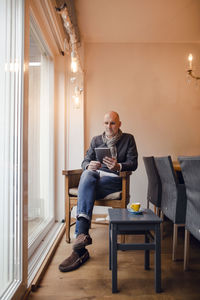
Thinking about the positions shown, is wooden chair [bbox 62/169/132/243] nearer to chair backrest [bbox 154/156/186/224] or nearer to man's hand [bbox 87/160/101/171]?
man's hand [bbox 87/160/101/171]

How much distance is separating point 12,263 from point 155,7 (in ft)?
9.28

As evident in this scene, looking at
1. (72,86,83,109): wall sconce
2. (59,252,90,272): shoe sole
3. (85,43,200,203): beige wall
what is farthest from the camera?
(85,43,200,203): beige wall

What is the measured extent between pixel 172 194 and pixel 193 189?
19.0 inches

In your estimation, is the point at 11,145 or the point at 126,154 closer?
the point at 11,145

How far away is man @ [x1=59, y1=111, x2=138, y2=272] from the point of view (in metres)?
1.76

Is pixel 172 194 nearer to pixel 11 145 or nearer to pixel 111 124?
pixel 111 124

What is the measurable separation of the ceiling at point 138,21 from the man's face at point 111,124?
1.27m

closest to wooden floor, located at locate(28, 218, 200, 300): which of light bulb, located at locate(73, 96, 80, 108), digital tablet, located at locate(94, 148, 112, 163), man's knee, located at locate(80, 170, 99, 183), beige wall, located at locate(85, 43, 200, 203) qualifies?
man's knee, located at locate(80, 170, 99, 183)

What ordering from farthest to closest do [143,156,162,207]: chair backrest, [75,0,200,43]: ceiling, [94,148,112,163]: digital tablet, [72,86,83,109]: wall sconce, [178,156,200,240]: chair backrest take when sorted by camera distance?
1. [72,86,83,109]: wall sconce
2. [75,0,200,43]: ceiling
3. [143,156,162,207]: chair backrest
4. [94,148,112,163]: digital tablet
5. [178,156,200,240]: chair backrest

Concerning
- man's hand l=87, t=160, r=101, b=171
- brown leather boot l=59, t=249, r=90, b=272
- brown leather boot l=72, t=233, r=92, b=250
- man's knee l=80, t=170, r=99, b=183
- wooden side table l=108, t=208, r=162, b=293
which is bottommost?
brown leather boot l=59, t=249, r=90, b=272

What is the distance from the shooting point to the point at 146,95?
336cm

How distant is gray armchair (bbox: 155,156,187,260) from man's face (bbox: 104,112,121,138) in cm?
60

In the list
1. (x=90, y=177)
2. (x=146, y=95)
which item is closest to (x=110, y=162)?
(x=90, y=177)

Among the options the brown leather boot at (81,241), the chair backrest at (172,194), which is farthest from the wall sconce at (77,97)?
the brown leather boot at (81,241)
